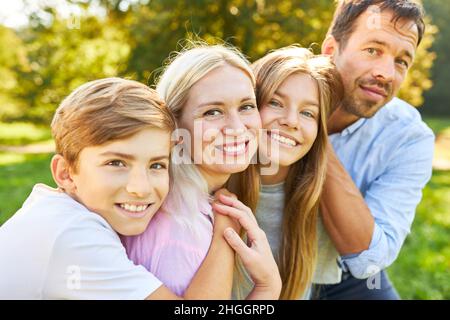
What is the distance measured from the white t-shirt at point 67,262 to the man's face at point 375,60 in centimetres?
170

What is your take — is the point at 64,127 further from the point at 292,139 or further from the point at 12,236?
the point at 292,139

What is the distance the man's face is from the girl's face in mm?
613

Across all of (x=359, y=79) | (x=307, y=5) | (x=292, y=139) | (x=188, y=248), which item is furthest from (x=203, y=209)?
(x=307, y=5)

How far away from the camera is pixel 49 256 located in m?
1.80

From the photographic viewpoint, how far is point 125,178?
6.32ft

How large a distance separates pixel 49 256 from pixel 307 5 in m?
10.7

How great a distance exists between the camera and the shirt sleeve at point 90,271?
5.91 ft

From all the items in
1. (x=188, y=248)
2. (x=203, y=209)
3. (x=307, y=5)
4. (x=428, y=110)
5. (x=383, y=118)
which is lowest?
(x=188, y=248)

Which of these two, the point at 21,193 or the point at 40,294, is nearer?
the point at 40,294

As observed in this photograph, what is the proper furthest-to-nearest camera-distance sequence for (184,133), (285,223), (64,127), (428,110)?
(428,110) → (285,223) → (184,133) → (64,127)

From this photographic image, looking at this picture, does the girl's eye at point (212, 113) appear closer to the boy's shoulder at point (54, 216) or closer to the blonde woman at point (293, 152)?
the blonde woman at point (293, 152)

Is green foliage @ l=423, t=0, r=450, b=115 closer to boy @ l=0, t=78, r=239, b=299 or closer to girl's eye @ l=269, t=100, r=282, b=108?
girl's eye @ l=269, t=100, r=282, b=108

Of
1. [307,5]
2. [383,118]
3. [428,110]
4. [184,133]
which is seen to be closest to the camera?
[184,133]

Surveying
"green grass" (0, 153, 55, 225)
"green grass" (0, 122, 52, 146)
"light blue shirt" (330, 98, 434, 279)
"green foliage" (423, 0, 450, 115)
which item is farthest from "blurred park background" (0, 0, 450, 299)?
"green foliage" (423, 0, 450, 115)
